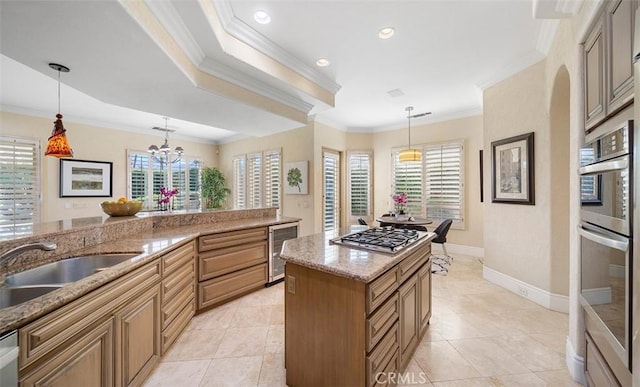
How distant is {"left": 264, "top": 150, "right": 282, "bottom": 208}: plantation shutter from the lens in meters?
5.80

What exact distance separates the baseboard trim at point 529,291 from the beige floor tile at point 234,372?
3.17m

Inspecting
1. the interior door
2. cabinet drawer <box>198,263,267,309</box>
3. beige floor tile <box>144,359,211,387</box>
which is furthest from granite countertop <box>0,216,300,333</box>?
the interior door

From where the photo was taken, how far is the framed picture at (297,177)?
5.18 meters

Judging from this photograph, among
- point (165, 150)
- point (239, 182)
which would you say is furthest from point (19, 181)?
point (239, 182)

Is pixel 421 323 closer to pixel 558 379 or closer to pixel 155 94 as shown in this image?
pixel 558 379

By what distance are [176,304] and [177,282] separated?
0.19m

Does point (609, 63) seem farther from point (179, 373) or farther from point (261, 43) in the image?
point (179, 373)

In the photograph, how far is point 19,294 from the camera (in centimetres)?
134

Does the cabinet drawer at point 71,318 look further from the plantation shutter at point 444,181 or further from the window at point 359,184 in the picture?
the plantation shutter at point 444,181

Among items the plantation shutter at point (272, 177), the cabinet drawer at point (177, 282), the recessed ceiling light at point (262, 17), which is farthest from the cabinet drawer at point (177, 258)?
the plantation shutter at point (272, 177)

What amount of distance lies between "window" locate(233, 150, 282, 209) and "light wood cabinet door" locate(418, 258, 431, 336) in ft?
12.7

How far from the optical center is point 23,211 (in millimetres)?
4469

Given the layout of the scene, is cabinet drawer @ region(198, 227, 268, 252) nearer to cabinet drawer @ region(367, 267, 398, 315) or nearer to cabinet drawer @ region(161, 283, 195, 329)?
cabinet drawer @ region(161, 283, 195, 329)

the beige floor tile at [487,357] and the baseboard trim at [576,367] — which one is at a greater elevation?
the baseboard trim at [576,367]
